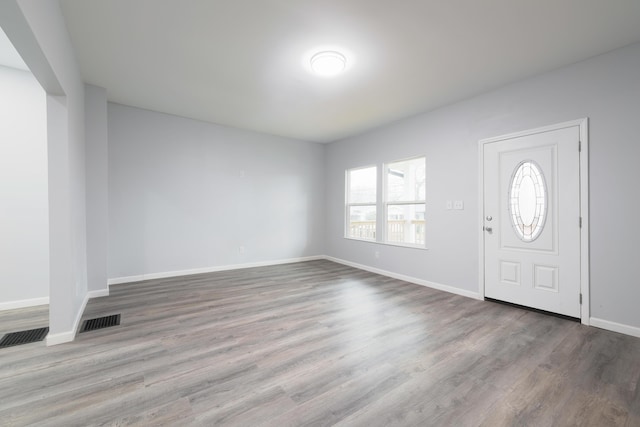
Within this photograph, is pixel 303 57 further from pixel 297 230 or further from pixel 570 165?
pixel 297 230

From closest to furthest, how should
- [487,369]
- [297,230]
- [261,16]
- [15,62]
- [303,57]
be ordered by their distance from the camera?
[487,369], [261,16], [303,57], [15,62], [297,230]

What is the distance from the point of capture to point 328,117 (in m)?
4.48

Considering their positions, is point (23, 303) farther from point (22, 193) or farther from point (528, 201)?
point (528, 201)

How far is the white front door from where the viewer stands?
9.27 feet

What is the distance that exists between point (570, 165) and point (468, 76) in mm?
1469

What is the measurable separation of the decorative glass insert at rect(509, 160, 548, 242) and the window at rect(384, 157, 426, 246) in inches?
73.7

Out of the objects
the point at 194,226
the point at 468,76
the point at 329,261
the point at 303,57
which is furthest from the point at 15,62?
the point at 329,261

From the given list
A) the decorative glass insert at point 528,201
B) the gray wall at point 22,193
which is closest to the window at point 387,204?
the decorative glass insert at point 528,201

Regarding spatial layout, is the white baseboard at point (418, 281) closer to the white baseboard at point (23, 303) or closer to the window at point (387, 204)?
the window at point (387, 204)

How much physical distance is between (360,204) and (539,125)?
10.5 feet

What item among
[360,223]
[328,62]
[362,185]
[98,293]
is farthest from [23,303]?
[362,185]

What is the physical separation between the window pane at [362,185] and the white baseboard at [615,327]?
11.3ft

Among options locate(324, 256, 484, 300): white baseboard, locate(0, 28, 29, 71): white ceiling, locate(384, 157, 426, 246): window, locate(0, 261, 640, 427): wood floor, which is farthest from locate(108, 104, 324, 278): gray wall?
locate(384, 157, 426, 246): window

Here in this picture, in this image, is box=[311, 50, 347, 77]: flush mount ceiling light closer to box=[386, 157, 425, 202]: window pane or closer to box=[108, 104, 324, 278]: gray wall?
box=[386, 157, 425, 202]: window pane
